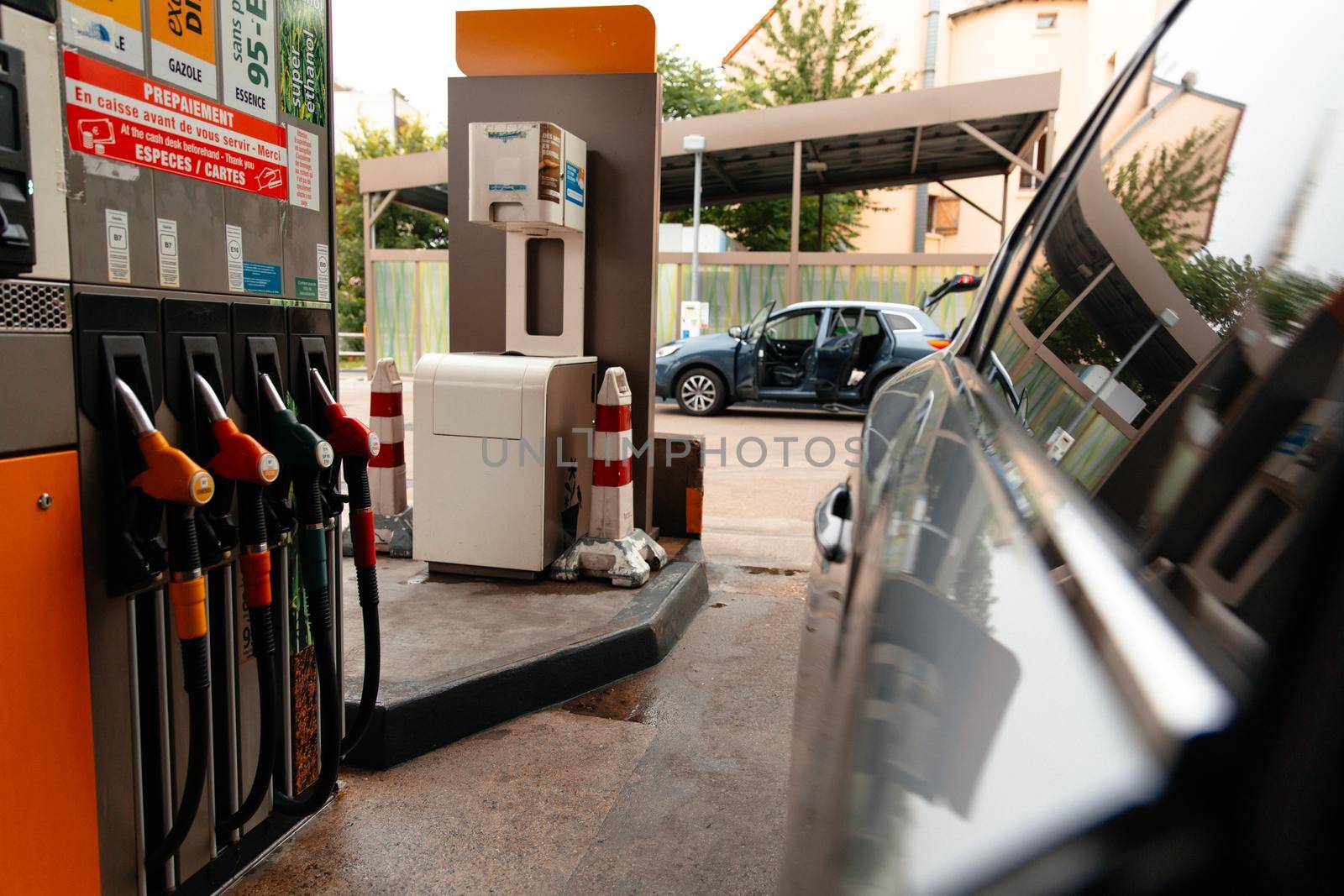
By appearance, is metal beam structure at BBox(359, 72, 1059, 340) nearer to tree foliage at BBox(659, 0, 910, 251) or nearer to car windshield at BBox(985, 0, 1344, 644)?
tree foliage at BBox(659, 0, 910, 251)

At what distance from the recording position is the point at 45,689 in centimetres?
156

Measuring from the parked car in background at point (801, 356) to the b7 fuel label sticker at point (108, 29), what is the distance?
33.4 feet

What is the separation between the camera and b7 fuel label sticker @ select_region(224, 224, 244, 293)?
6.43ft

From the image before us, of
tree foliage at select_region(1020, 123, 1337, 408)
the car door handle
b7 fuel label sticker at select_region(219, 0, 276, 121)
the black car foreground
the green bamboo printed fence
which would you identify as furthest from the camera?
b7 fuel label sticker at select_region(219, 0, 276, 121)

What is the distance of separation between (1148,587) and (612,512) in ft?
12.5

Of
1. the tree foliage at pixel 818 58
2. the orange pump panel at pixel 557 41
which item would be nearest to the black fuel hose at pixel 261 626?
the orange pump panel at pixel 557 41

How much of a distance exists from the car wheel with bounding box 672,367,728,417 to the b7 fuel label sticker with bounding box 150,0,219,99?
35.3 feet

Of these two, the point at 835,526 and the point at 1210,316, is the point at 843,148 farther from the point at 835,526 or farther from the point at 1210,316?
the point at 1210,316

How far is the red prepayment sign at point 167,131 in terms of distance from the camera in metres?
1.58

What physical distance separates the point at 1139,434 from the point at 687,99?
26612 millimetres

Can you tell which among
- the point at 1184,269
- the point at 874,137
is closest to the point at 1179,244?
the point at 1184,269

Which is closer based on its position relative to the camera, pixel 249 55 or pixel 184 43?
pixel 184 43

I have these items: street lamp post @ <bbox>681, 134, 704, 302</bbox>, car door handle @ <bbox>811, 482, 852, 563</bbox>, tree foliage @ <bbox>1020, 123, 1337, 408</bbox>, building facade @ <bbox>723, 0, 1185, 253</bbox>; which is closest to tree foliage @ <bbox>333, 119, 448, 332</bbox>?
building facade @ <bbox>723, 0, 1185, 253</bbox>

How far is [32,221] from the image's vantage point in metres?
1.48
